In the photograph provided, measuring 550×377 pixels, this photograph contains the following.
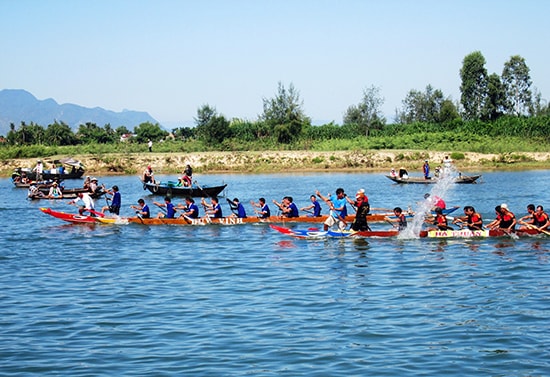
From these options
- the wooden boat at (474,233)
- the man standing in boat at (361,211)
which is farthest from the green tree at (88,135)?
the wooden boat at (474,233)

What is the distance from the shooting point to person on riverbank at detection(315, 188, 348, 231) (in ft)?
81.4

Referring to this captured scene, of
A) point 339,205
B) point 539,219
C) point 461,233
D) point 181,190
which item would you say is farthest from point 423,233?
point 181,190

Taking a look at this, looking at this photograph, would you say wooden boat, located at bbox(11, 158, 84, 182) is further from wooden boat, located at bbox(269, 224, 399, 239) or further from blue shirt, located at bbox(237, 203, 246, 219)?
wooden boat, located at bbox(269, 224, 399, 239)

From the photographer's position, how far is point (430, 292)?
17.5 metres

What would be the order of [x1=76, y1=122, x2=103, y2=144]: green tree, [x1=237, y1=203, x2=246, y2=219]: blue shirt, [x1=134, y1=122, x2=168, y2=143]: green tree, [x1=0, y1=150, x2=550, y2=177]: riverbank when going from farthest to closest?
[x1=134, y1=122, x2=168, y2=143]: green tree < [x1=76, y1=122, x2=103, y2=144]: green tree < [x1=0, y1=150, x2=550, y2=177]: riverbank < [x1=237, y1=203, x2=246, y2=219]: blue shirt

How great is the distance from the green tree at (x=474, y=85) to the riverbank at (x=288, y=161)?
23.9 m

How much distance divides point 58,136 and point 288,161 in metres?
36.8

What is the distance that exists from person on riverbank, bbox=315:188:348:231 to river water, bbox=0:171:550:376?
0.69 meters

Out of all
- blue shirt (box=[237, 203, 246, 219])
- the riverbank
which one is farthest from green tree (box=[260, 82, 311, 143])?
blue shirt (box=[237, 203, 246, 219])

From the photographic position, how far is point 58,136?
299ft

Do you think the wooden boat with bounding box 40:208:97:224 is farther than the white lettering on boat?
Yes

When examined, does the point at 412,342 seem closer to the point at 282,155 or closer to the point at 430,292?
the point at 430,292

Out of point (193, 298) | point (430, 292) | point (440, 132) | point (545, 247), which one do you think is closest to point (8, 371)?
point (193, 298)

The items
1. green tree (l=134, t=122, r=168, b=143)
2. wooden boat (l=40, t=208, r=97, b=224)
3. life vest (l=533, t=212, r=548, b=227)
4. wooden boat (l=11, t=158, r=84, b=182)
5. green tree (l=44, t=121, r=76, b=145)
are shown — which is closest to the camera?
life vest (l=533, t=212, r=548, b=227)
